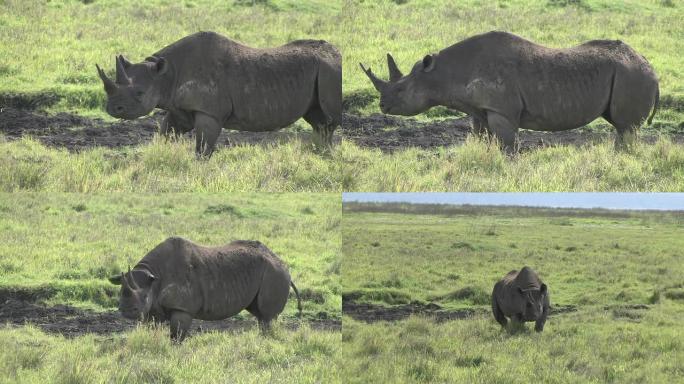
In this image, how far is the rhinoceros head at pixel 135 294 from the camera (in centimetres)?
1254

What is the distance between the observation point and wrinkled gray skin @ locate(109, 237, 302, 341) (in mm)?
12797

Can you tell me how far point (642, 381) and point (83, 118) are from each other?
35.2ft

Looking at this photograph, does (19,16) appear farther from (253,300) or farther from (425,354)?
(425,354)

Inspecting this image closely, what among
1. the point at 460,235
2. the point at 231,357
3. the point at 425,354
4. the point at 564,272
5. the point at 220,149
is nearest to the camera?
the point at 231,357

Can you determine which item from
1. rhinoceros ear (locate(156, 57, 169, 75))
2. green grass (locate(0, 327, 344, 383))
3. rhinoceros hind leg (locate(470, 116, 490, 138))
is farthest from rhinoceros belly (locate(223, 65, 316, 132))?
green grass (locate(0, 327, 344, 383))

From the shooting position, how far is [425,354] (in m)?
13.6

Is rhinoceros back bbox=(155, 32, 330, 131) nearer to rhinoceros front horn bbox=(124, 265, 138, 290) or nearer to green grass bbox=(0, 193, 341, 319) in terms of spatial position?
rhinoceros front horn bbox=(124, 265, 138, 290)

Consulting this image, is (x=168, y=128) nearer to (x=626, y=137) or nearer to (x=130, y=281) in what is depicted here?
(x=130, y=281)

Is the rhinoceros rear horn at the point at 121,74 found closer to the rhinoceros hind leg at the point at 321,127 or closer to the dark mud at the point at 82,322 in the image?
the rhinoceros hind leg at the point at 321,127

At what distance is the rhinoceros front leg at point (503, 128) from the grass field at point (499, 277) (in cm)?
168

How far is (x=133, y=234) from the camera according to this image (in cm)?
2064

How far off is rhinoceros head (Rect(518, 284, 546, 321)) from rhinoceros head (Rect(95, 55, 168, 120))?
6072 millimetres

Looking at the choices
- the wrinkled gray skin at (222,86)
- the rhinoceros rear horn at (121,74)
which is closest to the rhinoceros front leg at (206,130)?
the wrinkled gray skin at (222,86)

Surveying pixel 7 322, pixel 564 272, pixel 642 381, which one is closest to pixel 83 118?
pixel 7 322
